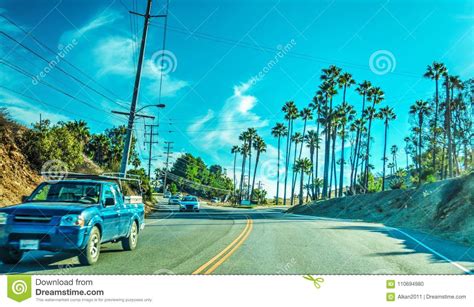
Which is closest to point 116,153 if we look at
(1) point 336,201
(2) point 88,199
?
(1) point 336,201

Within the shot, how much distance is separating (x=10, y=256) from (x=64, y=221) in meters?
1.40

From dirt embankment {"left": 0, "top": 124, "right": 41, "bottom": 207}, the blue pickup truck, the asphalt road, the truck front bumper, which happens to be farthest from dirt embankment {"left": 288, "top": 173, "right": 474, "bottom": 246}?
dirt embankment {"left": 0, "top": 124, "right": 41, "bottom": 207}

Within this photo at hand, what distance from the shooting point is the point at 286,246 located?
1260 centimetres

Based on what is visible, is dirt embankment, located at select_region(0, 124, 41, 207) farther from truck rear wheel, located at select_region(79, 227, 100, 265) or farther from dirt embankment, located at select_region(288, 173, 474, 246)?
dirt embankment, located at select_region(288, 173, 474, 246)

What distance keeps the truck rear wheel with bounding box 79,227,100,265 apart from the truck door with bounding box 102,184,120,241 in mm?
396

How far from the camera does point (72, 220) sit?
812 centimetres

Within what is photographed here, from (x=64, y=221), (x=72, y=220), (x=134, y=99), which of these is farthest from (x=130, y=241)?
(x=134, y=99)

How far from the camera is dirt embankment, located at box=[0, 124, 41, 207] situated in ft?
75.1

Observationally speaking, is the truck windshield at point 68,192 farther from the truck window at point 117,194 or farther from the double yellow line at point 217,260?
the double yellow line at point 217,260

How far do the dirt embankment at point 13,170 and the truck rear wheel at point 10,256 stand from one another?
1481cm

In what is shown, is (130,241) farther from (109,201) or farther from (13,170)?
(13,170)

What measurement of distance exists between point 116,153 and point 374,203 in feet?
134

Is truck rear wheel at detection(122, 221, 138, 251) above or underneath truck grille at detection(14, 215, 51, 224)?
underneath
